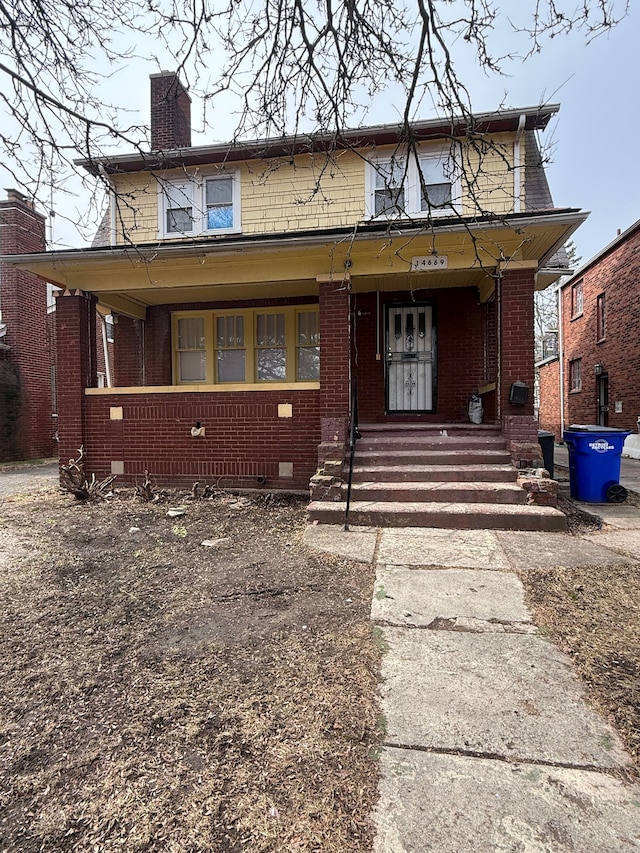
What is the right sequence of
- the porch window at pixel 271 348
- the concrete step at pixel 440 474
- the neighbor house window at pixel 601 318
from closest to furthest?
1. the concrete step at pixel 440 474
2. the porch window at pixel 271 348
3. the neighbor house window at pixel 601 318

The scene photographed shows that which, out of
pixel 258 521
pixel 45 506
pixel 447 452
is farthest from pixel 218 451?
pixel 447 452

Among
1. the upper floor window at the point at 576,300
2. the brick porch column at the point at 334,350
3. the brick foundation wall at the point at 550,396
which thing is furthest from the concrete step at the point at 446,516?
the brick foundation wall at the point at 550,396

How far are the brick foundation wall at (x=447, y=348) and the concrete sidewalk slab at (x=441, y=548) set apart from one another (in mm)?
4012

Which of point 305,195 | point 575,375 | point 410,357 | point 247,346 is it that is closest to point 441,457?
point 410,357

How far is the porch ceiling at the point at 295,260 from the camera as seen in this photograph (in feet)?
20.1

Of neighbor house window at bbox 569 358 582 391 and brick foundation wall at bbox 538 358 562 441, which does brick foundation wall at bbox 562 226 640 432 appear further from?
brick foundation wall at bbox 538 358 562 441

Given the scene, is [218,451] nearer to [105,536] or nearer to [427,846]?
[105,536]

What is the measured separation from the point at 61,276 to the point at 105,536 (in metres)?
4.87

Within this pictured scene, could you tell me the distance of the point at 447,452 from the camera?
645cm

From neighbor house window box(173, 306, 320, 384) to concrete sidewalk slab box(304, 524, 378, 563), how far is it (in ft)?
14.8

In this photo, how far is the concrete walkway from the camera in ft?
4.71

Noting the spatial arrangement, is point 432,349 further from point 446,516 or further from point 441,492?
point 446,516

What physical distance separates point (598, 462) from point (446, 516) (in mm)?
2901

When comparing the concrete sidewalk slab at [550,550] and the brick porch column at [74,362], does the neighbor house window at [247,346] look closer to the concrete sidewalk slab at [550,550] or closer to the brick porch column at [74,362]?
the brick porch column at [74,362]
